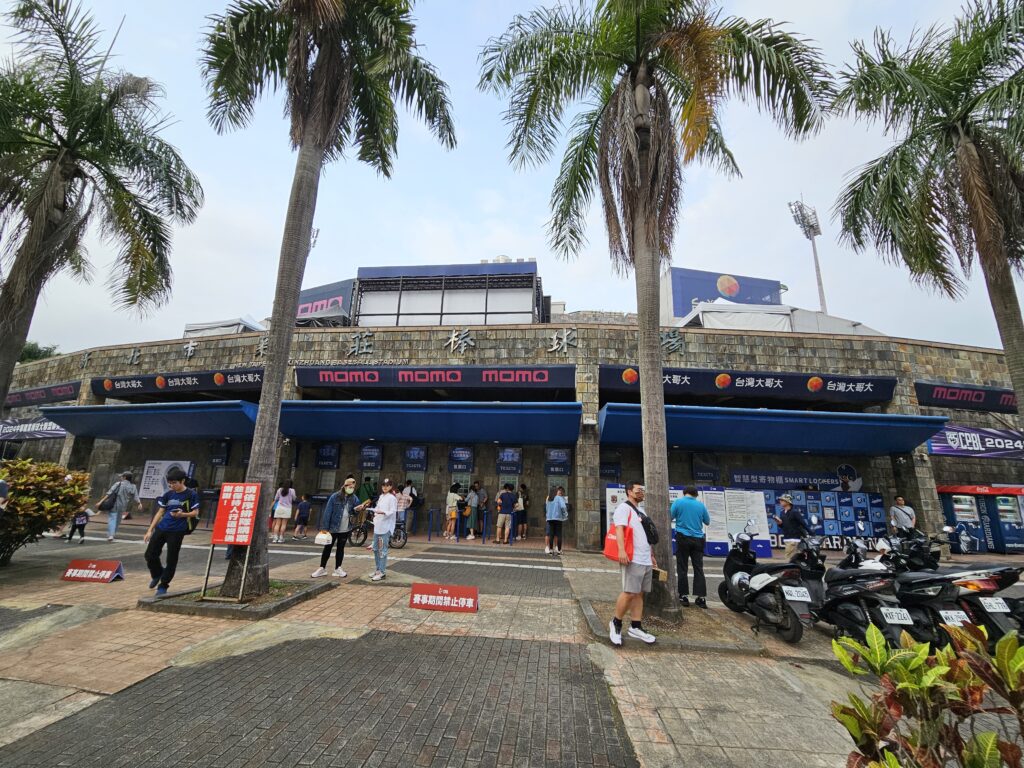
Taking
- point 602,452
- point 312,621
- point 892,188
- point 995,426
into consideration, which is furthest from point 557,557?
Answer: point 995,426

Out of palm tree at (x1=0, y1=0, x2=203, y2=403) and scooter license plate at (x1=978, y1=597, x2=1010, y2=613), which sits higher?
palm tree at (x1=0, y1=0, x2=203, y2=403)

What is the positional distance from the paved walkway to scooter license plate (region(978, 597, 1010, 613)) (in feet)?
5.96

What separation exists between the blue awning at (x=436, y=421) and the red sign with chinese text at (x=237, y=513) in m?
6.87

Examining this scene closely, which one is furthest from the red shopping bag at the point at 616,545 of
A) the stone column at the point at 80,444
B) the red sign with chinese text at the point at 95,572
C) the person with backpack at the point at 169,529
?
the stone column at the point at 80,444

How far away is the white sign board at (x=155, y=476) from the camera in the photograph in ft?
55.8

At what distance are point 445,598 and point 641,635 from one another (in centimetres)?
264

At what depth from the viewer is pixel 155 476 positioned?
56.4ft

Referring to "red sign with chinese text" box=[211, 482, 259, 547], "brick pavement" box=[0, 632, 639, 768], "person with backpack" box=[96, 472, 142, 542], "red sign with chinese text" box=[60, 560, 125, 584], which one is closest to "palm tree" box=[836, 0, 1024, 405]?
"brick pavement" box=[0, 632, 639, 768]

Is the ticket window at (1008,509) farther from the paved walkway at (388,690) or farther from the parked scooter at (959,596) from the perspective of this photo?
the paved walkway at (388,690)

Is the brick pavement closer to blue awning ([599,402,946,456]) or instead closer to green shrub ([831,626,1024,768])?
green shrub ([831,626,1024,768])

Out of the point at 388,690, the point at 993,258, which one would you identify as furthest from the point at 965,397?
the point at 388,690

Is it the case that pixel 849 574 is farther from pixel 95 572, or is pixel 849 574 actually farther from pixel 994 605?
pixel 95 572

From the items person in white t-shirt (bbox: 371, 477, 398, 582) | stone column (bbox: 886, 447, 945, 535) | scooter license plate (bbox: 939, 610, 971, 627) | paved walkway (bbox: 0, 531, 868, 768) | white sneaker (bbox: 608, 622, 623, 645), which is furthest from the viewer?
stone column (bbox: 886, 447, 945, 535)

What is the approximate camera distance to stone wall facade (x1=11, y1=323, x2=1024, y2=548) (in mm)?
13336
